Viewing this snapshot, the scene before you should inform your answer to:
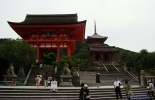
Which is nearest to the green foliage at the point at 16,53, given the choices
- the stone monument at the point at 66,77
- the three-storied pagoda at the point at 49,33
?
the stone monument at the point at 66,77

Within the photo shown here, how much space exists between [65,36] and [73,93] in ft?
69.6

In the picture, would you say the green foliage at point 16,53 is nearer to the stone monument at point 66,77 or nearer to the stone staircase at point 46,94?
the stone monument at point 66,77

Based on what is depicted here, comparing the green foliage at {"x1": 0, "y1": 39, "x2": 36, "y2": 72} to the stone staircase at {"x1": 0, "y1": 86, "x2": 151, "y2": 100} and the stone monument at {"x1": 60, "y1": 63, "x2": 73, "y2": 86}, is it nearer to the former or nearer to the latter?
the stone monument at {"x1": 60, "y1": 63, "x2": 73, "y2": 86}

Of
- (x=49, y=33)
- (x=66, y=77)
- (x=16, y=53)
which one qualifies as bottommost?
(x=66, y=77)

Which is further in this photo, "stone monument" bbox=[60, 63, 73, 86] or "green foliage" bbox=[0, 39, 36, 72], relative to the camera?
"green foliage" bbox=[0, 39, 36, 72]

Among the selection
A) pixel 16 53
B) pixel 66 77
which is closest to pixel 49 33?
pixel 16 53

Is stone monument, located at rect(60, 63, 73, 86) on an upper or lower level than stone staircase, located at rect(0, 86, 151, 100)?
upper

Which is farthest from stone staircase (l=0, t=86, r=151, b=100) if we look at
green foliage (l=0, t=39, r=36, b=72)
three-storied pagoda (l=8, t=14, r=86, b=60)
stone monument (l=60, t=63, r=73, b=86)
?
three-storied pagoda (l=8, t=14, r=86, b=60)

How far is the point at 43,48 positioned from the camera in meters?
36.6

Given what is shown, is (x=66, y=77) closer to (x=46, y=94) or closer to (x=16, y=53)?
(x=46, y=94)

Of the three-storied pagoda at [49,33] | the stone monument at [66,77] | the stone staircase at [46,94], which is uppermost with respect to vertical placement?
the three-storied pagoda at [49,33]

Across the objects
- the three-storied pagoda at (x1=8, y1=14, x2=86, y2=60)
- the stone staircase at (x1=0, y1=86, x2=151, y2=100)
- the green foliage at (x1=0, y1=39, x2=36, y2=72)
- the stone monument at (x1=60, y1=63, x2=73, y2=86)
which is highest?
the three-storied pagoda at (x1=8, y1=14, x2=86, y2=60)

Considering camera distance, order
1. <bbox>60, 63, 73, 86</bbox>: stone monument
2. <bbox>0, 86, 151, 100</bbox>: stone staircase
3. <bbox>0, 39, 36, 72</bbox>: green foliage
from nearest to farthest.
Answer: <bbox>0, 86, 151, 100</bbox>: stone staircase → <bbox>60, 63, 73, 86</bbox>: stone monument → <bbox>0, 39, 36, 72</bbox>: green foliage

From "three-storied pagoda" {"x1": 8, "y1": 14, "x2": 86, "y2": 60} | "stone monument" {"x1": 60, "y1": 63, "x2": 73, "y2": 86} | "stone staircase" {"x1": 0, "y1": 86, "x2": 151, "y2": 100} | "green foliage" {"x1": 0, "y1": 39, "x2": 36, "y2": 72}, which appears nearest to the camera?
"stone staircase" {"x1": 0, "y1": 86, "x2": 151, "y2": 100}
